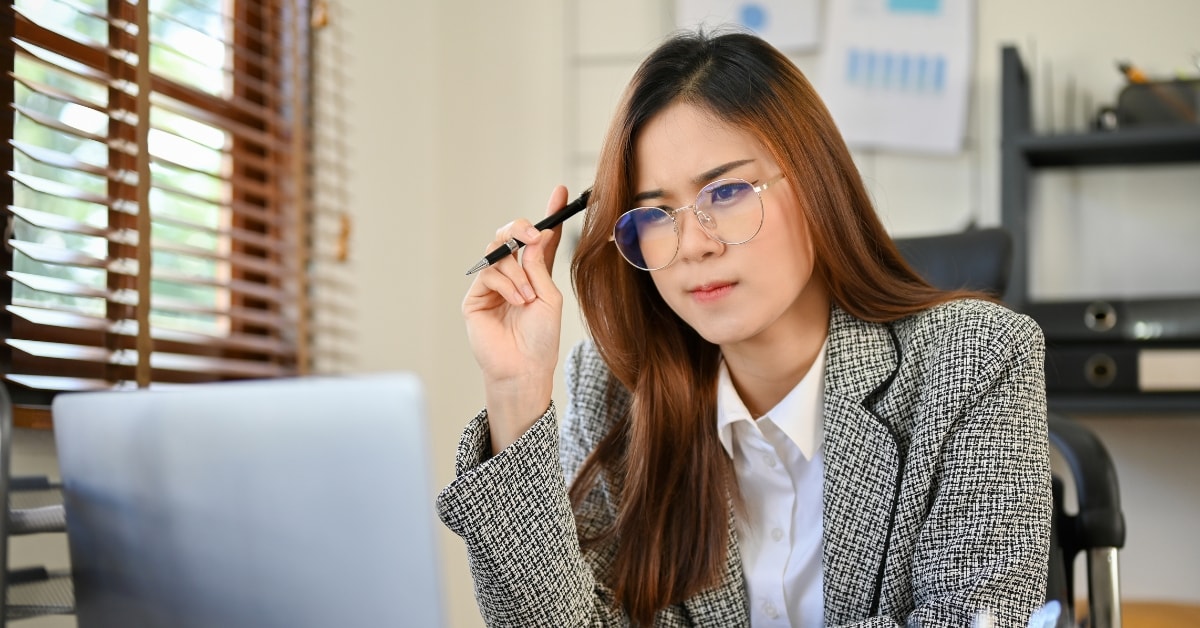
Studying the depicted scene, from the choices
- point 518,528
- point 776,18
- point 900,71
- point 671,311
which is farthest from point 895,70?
point 518,528

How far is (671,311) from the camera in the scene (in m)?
1.40

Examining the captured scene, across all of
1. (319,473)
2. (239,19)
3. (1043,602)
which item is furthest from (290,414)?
(239,19)

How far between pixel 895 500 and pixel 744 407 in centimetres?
22

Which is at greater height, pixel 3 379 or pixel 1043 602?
pixel 3 379

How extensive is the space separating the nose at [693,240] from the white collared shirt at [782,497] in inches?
7.9

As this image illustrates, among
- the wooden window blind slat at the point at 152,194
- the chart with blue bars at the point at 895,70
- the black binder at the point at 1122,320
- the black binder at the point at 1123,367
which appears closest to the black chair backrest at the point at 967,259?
the black binder at the point at 1123,367

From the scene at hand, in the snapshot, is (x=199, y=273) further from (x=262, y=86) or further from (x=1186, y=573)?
(x=1186, y=573)

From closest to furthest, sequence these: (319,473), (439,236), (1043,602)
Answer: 1. (319,473)
2. (1043,602)
3. (439,236)

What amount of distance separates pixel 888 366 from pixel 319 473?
802 mm

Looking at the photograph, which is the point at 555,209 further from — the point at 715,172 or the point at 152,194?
the point at 152,194

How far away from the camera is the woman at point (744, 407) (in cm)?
109

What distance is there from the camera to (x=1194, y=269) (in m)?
2.45

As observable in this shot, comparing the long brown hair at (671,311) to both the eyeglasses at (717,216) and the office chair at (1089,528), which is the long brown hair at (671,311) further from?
the office chair at (1089,528)

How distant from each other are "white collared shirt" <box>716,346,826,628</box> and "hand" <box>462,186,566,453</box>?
0.25 m
